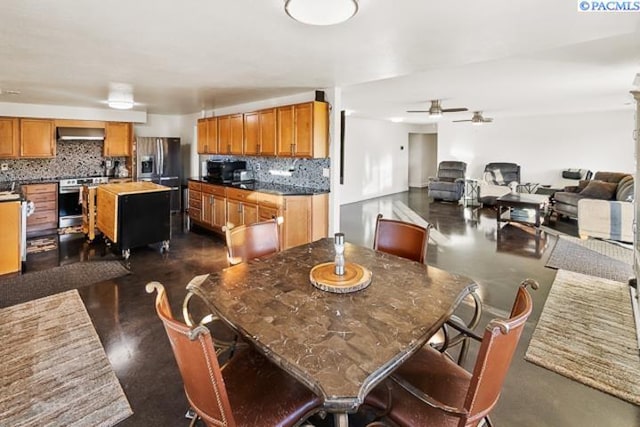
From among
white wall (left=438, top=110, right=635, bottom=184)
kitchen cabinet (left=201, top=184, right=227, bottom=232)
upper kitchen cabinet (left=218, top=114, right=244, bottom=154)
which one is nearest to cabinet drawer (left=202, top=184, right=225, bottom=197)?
kitchen cabinet (left=201, top=184, right=227, bottom=232)

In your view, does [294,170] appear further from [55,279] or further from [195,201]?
[55,279]

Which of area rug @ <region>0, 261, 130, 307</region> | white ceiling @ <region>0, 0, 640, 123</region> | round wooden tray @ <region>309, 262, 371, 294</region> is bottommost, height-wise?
area rug @ <region>0, 261, 130, 307</region>

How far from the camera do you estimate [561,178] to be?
905 centimetres

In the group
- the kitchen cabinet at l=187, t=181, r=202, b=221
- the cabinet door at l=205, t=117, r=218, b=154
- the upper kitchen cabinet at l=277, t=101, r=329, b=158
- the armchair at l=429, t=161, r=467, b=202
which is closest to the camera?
the upper kitchen cabinet at l=277, t=101, r=329, b=158

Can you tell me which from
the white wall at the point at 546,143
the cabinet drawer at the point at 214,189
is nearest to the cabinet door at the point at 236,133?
the cabinet drawer at the point at 214,189

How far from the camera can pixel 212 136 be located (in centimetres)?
650

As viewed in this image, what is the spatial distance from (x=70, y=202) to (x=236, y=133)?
3322mm

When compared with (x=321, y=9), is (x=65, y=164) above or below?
below

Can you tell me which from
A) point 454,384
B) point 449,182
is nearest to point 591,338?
point 454,384

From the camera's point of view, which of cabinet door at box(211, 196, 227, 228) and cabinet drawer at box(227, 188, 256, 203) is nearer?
cabinet drawer at box(227, 188, 256, 203)

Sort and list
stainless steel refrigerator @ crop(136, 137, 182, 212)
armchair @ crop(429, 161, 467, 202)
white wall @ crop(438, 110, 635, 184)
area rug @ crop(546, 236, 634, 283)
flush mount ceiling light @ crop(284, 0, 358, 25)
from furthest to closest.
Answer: armchair @ crop(429, 161, 467, 202), white wall @ crop(438, 110, 635, 184), stainless steel refrigerator @ crop(136, 137, 182, 212), area rug @ crop(546, 236, 634, 283), flush mount ceiling light @ crop(284, 0, 358, 25)

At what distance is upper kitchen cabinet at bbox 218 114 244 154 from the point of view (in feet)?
19.0

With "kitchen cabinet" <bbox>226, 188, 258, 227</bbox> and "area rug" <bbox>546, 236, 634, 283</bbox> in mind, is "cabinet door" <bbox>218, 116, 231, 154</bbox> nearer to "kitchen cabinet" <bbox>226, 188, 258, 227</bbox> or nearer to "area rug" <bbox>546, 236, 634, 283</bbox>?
"kitchen cabinet" <bbox>226, 188, 258, 227</bbox>

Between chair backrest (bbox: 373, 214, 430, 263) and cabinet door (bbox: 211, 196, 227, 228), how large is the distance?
3.60 meters
